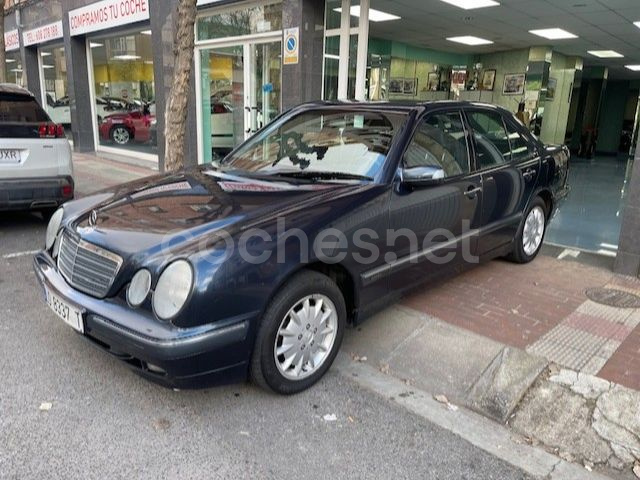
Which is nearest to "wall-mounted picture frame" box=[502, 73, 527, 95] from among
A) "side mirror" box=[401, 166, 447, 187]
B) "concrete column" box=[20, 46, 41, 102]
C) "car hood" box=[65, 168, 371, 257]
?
"concrete column" box=[20, 46, 41, 102]

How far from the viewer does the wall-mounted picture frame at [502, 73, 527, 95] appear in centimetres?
1706

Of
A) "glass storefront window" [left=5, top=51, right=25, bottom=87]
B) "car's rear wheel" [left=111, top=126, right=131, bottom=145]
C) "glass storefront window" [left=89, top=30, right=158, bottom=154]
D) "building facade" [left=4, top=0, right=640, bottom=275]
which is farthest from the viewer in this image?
"glass storefront window" [left=5, top=51, right=25, bottom=87]

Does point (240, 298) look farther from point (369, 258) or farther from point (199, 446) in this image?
point (369, 258)

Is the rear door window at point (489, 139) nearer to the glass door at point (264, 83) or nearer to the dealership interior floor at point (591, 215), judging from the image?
the dealership interior floor at point (591, 215)

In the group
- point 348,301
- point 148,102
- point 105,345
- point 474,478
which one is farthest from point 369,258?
point 148,102

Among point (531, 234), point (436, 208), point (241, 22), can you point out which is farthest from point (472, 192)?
point (241, 22)

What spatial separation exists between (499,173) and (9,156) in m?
5.20

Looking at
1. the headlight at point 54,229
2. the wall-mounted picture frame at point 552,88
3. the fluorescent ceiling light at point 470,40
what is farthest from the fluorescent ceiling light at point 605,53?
the headlight at point 54,229

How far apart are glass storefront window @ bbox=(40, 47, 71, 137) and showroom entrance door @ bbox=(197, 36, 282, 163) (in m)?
7.55

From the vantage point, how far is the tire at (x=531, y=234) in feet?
16.5

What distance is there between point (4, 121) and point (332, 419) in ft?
17.1

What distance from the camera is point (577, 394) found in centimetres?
302

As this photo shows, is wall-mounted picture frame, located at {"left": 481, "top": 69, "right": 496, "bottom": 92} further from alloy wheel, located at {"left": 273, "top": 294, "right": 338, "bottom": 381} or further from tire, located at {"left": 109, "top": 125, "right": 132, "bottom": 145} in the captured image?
alloy wheel, located at {"left": 273, "top": 294, "right": 338, "bottom": 381}

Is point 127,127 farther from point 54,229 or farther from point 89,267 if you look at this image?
point 89,267
